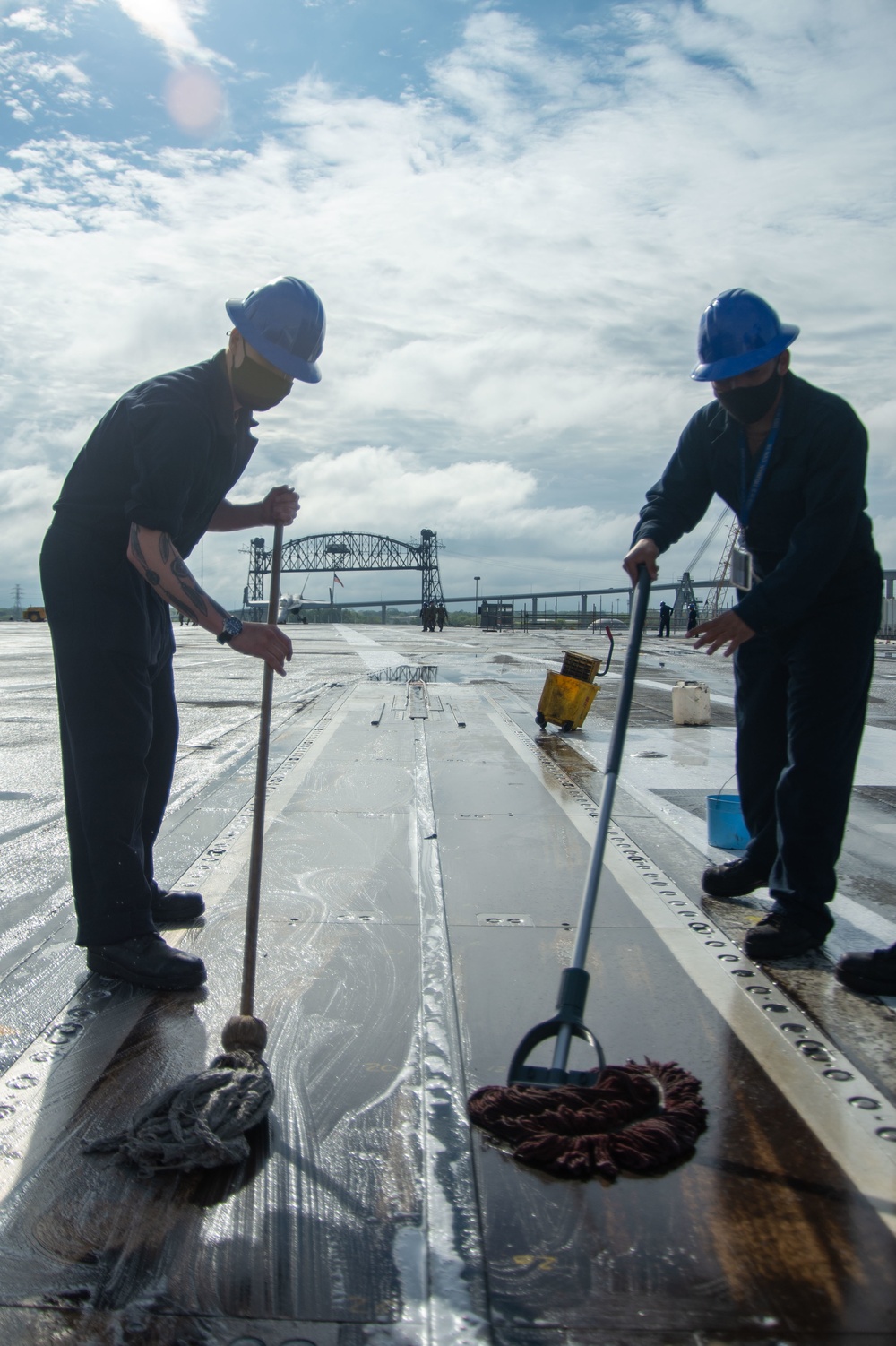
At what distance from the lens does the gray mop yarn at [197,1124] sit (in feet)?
6.42

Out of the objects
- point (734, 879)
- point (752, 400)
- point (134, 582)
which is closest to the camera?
point (134, 582)

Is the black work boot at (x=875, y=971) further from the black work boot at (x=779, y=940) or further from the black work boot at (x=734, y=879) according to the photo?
the black work boot at (x=734, y=879)

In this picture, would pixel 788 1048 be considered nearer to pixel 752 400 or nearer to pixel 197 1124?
pixel 197 1124

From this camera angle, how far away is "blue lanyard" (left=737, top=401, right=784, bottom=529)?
3.32 m

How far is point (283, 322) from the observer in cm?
290

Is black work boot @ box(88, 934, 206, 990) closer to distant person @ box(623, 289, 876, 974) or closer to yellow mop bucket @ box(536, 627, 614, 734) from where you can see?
distant person @ box(623, 289, 876, 974)

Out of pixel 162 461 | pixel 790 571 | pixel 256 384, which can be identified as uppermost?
pixel 256 384

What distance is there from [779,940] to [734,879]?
62cm

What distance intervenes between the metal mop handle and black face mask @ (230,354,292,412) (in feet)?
4.00

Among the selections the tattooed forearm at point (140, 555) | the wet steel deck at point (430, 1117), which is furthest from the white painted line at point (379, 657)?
the tattooed forearm at point (140, 555)

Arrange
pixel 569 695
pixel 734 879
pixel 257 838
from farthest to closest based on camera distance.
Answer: pixel 569 695, pixel 734 879, pixel 257 838

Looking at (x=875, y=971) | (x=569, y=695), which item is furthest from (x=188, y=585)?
(x=569, y=695)

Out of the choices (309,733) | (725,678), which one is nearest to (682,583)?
(725,678)

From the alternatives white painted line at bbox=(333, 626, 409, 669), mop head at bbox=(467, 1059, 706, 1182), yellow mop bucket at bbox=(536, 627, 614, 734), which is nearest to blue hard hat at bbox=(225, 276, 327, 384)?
mop head at bbox=(467, 1059, 706, 1182)
